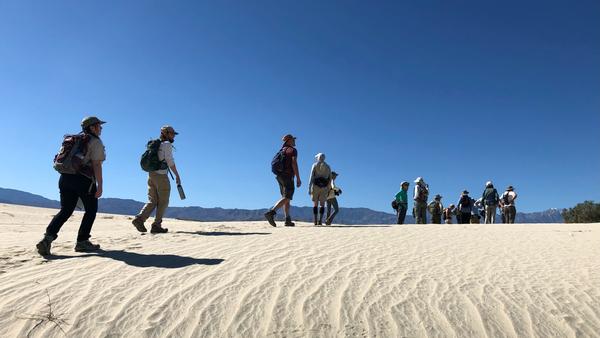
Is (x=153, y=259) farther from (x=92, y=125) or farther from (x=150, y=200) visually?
(x=150, y=200)

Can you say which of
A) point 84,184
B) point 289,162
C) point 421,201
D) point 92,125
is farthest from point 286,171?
point 421,201

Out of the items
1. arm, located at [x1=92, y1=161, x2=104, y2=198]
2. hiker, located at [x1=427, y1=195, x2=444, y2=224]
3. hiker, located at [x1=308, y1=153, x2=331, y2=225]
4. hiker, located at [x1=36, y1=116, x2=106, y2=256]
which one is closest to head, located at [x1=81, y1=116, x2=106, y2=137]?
hiker, located at [x1=36, y1=116, x2=106, y2=256]

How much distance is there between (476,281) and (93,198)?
4510mm

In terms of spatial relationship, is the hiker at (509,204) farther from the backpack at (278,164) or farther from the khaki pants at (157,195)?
the khaki pants at (157,195)

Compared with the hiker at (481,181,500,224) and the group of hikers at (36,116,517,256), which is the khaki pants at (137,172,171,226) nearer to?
the group of hikers at (36,116,517,256)

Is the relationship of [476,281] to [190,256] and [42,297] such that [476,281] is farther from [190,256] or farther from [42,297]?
[42,297]

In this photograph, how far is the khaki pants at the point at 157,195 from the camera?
7.13 meters

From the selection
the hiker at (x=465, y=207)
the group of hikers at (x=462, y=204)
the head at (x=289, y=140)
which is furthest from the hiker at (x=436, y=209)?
the head at (x=289, y=140)

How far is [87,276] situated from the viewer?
13.2 feet

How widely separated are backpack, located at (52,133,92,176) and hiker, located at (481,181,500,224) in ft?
45.5

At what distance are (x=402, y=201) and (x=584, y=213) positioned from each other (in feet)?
52.6

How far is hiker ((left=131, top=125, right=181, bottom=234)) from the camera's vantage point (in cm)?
707

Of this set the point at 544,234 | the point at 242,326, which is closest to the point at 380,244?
the point at 242,326

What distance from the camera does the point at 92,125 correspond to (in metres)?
5.27
